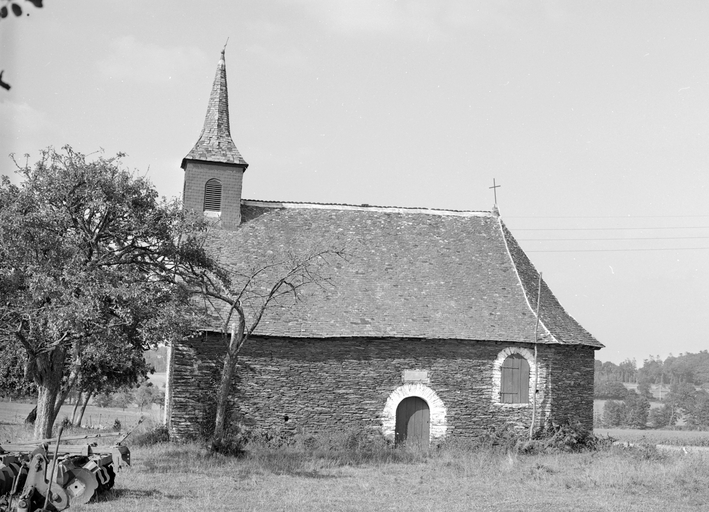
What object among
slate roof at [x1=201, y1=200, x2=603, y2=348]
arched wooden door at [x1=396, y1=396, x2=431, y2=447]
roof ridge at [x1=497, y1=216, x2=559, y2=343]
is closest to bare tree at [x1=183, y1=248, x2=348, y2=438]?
slate roof at [x1=201, y1=200, x2=603, y2=348]

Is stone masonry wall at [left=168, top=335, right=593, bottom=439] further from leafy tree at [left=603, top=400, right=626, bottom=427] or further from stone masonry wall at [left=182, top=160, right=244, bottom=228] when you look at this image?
leafy tree at [left=603, top=400, right=626, bottom=427]

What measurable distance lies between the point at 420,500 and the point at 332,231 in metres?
14.3

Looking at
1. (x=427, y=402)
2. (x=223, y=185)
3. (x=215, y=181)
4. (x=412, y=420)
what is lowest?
(x=412, y=420)

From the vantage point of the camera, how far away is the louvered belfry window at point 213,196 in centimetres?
2751

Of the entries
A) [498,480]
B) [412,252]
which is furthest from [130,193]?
[412,252]

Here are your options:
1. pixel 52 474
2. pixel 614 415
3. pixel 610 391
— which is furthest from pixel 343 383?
pixel 610 391

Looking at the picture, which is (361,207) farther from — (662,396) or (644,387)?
(644,387)

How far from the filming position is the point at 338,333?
23.8 m

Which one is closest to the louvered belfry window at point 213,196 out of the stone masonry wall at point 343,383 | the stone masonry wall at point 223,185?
the stone masonry wall at point 223,185

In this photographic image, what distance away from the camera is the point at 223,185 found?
2767 centimetres

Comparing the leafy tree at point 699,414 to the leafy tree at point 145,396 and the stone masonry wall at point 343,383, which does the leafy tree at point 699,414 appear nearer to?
the leafy tree at point 145,396

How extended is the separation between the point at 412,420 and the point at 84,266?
1207cm

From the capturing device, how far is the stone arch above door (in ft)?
78.1

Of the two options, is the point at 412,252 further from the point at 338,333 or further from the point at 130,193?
the point at 130,193
